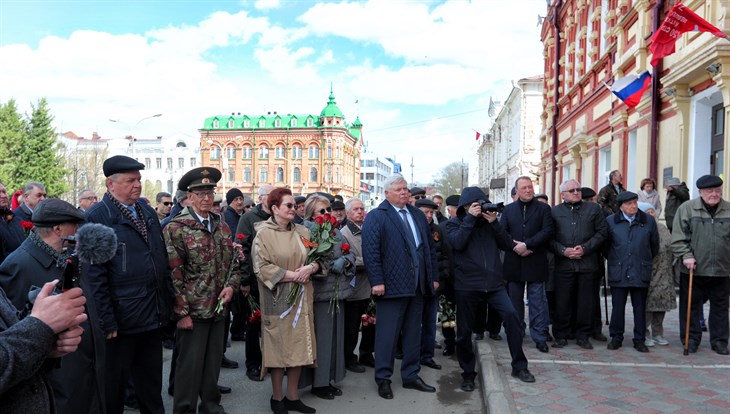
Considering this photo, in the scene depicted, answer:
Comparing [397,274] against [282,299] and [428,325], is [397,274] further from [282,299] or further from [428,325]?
[428,325]

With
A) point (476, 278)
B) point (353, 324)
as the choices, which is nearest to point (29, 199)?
point (353, 324)

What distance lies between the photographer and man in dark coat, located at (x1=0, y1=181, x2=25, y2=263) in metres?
6.13

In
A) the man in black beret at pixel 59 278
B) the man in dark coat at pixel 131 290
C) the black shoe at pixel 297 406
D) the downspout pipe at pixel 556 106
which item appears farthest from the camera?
the downspout pipe at pixel 556 106

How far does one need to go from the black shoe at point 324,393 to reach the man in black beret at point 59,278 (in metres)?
2.66

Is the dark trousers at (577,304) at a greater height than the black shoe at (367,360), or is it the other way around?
the dark trousers at (577,304)

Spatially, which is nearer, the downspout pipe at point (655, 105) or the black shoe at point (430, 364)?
the black shoe at point (430, 364)

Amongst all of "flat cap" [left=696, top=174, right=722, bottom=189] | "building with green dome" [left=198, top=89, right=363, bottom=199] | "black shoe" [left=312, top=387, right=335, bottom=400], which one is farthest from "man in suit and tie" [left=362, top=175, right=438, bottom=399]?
"building with green dome" [left=198, top=89, right=363, bottom=199]

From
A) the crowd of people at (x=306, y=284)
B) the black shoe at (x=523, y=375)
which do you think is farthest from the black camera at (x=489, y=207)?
the black shoe at (x=523, y=375)

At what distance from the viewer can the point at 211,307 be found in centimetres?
470

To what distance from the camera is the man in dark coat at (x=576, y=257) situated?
7.08 meters

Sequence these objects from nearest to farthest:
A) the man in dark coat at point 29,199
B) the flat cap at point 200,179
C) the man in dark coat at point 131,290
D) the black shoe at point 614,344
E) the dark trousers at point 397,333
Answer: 1. the man in dark coat at point 131,290
2. the flat cap at point 200,179
3. the dark trousers at point 397,333
4. the black shoe at point 614,344
5. the man in dark coat at point 29,199

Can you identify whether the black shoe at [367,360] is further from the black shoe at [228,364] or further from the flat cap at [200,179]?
the flat cap at [200,179]

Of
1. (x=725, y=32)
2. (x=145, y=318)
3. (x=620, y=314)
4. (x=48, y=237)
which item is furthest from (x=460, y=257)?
(x=725, y=32)

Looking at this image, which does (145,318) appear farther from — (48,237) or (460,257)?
(460,257)
